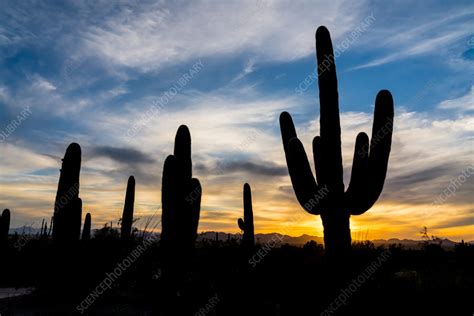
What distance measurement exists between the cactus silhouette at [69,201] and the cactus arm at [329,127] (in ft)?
21.5

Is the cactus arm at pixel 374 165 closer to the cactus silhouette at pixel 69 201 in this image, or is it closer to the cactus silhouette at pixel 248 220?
the cactus silhouette at pixel 69 201

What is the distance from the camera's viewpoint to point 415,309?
28.9 ft

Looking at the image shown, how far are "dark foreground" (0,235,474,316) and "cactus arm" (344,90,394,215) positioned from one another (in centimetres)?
113

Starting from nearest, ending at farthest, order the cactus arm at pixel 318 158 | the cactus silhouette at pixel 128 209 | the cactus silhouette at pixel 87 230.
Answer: the cactus arm at pixel 318 158 < the cactus silhouette at pixel 128 209 < the cactus silhouette at pixel 87 230

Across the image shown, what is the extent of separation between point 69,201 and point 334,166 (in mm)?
6878

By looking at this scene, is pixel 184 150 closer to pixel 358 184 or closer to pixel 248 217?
pixel 358 184

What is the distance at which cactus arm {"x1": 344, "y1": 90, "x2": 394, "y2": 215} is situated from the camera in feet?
27.6

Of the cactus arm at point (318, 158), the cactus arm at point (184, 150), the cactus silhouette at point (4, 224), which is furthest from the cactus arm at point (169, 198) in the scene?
the cactus silhouette at point (4, 224)

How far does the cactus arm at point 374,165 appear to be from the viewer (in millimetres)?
8422

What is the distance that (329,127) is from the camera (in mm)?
8758

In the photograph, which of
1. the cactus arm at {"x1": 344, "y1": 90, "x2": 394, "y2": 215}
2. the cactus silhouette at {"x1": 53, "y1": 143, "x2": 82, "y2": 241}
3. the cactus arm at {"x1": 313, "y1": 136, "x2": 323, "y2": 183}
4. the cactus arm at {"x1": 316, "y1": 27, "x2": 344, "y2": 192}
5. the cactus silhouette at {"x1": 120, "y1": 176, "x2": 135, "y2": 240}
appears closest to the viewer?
the cactus arm at {"x1": 344, "y1": 90, "x2": 394, "y2": 215}

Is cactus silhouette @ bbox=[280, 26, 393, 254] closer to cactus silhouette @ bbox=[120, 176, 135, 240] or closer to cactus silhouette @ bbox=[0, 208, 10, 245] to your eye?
cactus silhouette @ bbox=[120, 176, 135, 240]

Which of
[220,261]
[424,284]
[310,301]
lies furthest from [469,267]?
[310,301]

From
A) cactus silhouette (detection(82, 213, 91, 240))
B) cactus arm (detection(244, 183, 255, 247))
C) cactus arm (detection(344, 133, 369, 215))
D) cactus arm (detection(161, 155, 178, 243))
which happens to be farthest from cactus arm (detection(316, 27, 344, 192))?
cactus silhouette (detection(82, 213, 91, 240))
